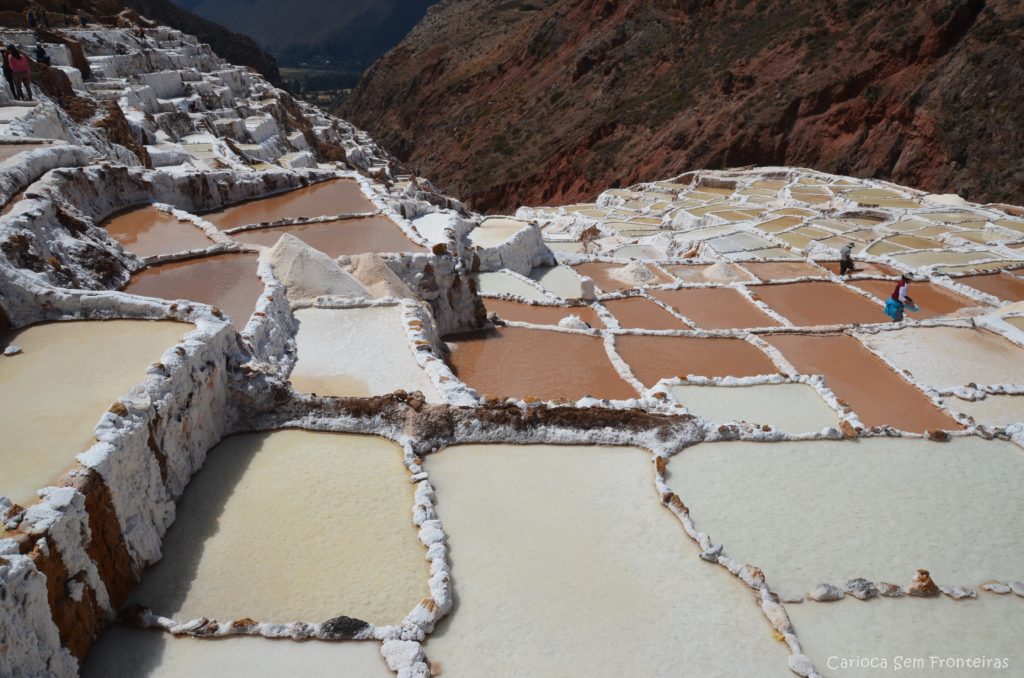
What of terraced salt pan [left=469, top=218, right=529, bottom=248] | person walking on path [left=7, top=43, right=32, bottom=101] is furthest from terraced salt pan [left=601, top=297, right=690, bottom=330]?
person walking on path [left=7, top=43, right=32, bottom=101]

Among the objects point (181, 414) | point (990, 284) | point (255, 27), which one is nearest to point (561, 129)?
point (990, 284)

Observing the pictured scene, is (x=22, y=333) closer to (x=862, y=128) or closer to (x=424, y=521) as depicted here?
(x=424, y=521)

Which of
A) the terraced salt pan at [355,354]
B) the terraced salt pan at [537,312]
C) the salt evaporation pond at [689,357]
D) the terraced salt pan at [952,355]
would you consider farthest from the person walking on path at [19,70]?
the terraced salt pan at [952,355]

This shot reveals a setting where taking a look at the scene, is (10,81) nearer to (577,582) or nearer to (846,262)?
(577,582)

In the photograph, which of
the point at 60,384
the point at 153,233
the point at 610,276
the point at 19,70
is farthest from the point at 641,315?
the point at 19,70

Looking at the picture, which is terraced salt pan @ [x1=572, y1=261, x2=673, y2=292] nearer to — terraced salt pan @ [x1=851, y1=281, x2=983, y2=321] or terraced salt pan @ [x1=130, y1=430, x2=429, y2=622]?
terraced salt pan @ [x1=851, y1=281, x2=983, y2=321]

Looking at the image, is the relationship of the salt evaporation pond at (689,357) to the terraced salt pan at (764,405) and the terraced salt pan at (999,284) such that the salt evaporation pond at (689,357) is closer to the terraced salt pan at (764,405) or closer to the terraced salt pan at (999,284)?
the terraced salt pan at (764,405)
